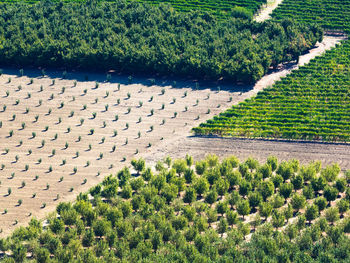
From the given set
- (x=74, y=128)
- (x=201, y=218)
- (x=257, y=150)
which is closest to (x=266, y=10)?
(x=257, y=150)

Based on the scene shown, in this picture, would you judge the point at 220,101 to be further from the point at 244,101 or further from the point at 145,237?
the point at 145,237

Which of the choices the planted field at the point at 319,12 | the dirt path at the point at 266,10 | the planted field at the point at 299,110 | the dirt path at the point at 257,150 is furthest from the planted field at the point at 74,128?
the planted field at the point at 319,12

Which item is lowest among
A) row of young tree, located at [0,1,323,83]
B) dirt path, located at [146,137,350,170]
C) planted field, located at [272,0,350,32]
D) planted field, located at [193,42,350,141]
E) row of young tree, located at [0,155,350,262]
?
row of young tree, located at [0,155,350,262]

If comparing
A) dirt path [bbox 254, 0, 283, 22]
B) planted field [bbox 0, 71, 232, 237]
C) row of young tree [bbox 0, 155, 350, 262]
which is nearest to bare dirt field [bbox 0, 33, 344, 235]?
planted field [bbox 0, 71, 232, 237]

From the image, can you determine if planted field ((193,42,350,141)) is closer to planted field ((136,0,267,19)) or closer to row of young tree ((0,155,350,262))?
row of young tree ((0,155,350,262))

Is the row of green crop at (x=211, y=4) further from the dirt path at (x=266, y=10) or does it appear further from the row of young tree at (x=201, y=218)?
the row of young tree at (x=201, y=218)

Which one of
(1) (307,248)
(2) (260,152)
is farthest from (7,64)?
(1) (307,248)

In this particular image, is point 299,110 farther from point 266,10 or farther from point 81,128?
point 266,10
